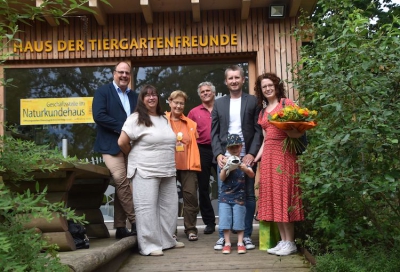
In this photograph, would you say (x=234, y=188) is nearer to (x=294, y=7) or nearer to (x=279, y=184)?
(x=279, y=184)

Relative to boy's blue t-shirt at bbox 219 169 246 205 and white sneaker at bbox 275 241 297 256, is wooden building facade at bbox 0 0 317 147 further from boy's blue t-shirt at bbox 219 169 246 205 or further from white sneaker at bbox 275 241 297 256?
white sneaker at bbox 275 241 297 256

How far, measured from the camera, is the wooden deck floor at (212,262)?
4785 millimetres

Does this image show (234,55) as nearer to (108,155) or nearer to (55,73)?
(55,73)

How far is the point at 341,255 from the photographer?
14.4 ft

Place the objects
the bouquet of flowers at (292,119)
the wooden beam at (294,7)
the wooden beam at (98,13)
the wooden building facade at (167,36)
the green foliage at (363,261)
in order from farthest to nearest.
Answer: the wooden building facade at (167,36)
the wooden beam at (294,7)
the wooden beam at (98,13)
the bouquet of flowers at (292,119)
the green foliage at (363,261)

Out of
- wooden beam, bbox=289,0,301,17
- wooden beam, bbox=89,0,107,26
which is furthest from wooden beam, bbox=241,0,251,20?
wooden beam, bbox=89,0,107,26

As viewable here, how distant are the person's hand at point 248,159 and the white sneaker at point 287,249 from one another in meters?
0.88

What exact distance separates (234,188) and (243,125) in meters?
0.69

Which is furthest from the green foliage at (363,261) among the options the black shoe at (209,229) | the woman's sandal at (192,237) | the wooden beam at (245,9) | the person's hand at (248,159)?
the wooden beam at (245,9)

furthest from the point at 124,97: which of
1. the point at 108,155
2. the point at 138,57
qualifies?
the point at 138,57

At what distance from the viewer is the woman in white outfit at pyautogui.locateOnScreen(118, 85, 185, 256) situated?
5656mm

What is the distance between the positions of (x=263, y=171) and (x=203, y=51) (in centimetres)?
419

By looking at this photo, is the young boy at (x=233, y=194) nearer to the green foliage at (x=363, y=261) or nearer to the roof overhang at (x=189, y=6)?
the green foliage at (x=363, y=261)

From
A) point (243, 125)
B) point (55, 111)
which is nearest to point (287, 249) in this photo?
point (243, 125)
